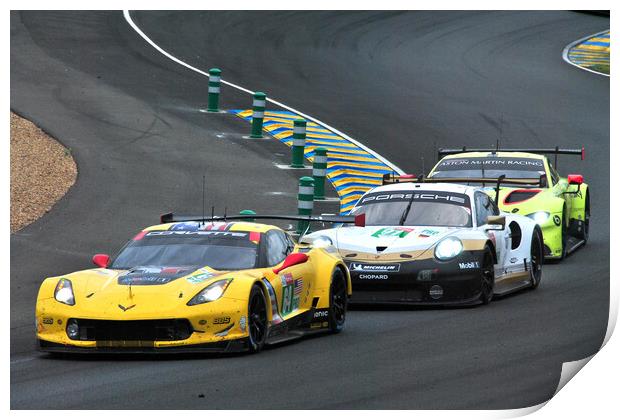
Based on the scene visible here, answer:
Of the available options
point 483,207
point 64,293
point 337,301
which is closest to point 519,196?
point 483,207

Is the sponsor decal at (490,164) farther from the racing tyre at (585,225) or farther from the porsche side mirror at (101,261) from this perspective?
the porsche side mirror at (101,261)

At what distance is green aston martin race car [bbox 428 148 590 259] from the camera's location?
63.8 ft

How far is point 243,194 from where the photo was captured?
22953 millimetres

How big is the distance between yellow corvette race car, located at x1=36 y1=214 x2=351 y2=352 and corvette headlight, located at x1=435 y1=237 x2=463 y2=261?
1.82 meters

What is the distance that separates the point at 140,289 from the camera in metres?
12.0

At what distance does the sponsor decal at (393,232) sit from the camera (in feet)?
51.8

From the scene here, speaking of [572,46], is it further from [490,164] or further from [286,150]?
[490,164]

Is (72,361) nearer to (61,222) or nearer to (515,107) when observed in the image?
(61,222)

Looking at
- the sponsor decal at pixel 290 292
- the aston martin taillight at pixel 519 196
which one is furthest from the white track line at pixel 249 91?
the sponsor decal at pixel 290 292

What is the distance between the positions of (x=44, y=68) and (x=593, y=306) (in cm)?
1926

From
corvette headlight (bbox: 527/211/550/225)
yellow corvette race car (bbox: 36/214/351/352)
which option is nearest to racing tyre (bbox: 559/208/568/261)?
corvette headlight (bbox: 527/211/550/225)

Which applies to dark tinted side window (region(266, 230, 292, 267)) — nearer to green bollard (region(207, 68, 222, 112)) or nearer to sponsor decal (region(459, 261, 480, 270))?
sponsor decal (region(459, 261, 480, 270))
